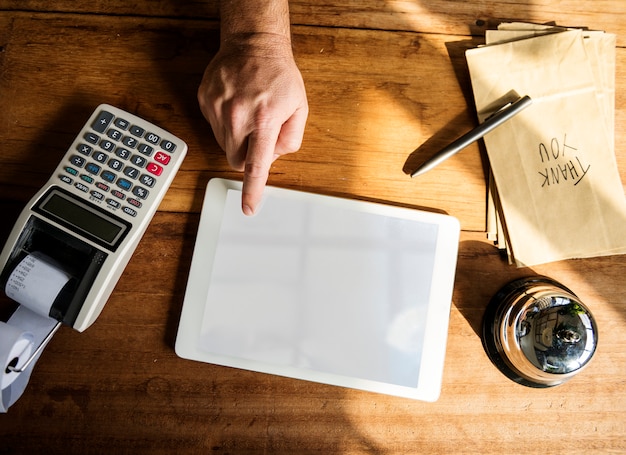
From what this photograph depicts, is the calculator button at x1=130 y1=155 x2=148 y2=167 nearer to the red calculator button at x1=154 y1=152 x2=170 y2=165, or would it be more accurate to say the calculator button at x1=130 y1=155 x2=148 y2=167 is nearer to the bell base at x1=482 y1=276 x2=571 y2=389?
the red calculator button at x1=154 y1=152 x2=170 y2=165

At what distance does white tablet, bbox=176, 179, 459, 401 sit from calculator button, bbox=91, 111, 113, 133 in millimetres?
155

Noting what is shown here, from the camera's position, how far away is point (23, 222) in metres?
0.51

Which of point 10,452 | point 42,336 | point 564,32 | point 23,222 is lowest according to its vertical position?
point 10,452

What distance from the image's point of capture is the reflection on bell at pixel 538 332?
0.49 metres

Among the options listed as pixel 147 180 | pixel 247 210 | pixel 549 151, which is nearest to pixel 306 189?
pixel 247 210

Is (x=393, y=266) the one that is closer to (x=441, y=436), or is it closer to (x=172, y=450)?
(x=441, y=436)

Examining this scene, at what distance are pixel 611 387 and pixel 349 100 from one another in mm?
455

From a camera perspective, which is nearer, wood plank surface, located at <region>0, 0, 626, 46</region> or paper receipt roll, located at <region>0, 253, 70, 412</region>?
paper receipt roll, located at <region>0, 253, 70, 412</region>

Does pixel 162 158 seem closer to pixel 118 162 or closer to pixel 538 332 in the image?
pixel 118 162

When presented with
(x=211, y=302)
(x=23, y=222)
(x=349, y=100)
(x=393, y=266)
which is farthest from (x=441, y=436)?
(x=23, y=222)

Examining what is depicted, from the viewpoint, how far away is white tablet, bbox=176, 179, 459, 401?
1.82ft

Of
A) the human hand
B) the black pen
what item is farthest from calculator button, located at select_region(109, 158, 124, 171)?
the black pen

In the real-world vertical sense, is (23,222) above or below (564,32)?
below

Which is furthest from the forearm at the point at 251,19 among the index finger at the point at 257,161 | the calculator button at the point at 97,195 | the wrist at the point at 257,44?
the calculator button at the point at 97,195
